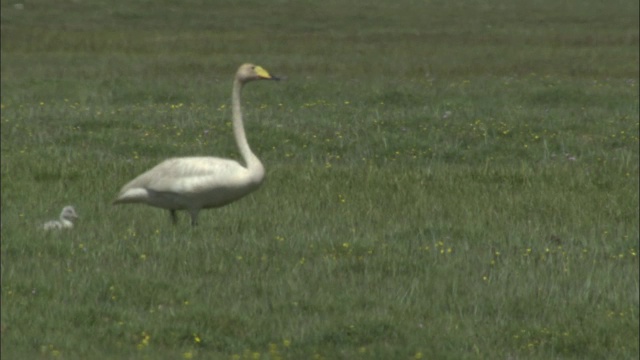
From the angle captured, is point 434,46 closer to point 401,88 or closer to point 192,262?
point 401,88

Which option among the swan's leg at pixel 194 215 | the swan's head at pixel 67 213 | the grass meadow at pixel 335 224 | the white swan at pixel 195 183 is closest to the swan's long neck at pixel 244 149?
the white swan at pixel 195 183

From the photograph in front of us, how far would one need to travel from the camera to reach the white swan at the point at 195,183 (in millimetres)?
11641

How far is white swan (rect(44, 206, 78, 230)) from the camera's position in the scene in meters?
11.3

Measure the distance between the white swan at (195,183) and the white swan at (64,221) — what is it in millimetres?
440

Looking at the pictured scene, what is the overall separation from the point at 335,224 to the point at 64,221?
232 cm

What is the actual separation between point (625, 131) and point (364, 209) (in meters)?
7.97

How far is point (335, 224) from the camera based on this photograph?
39.8 feet

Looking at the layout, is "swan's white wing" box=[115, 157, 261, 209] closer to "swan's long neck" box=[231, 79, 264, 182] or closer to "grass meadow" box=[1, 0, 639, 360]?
"swan's long neck" box=[231, 79, 264, 182]

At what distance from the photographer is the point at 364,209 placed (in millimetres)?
13195

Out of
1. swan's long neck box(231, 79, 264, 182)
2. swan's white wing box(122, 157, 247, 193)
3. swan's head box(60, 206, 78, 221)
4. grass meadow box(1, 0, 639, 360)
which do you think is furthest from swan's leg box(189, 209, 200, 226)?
swan's head box(60, 206, 78, 221)

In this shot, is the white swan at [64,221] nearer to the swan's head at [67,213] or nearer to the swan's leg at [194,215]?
the swan's head at [67,213]

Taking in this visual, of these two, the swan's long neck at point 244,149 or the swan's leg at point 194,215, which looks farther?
the swan's leg at point 194,215

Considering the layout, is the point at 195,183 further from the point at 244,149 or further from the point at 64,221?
the point at 64,221

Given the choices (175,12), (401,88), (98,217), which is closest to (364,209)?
(98,217)
